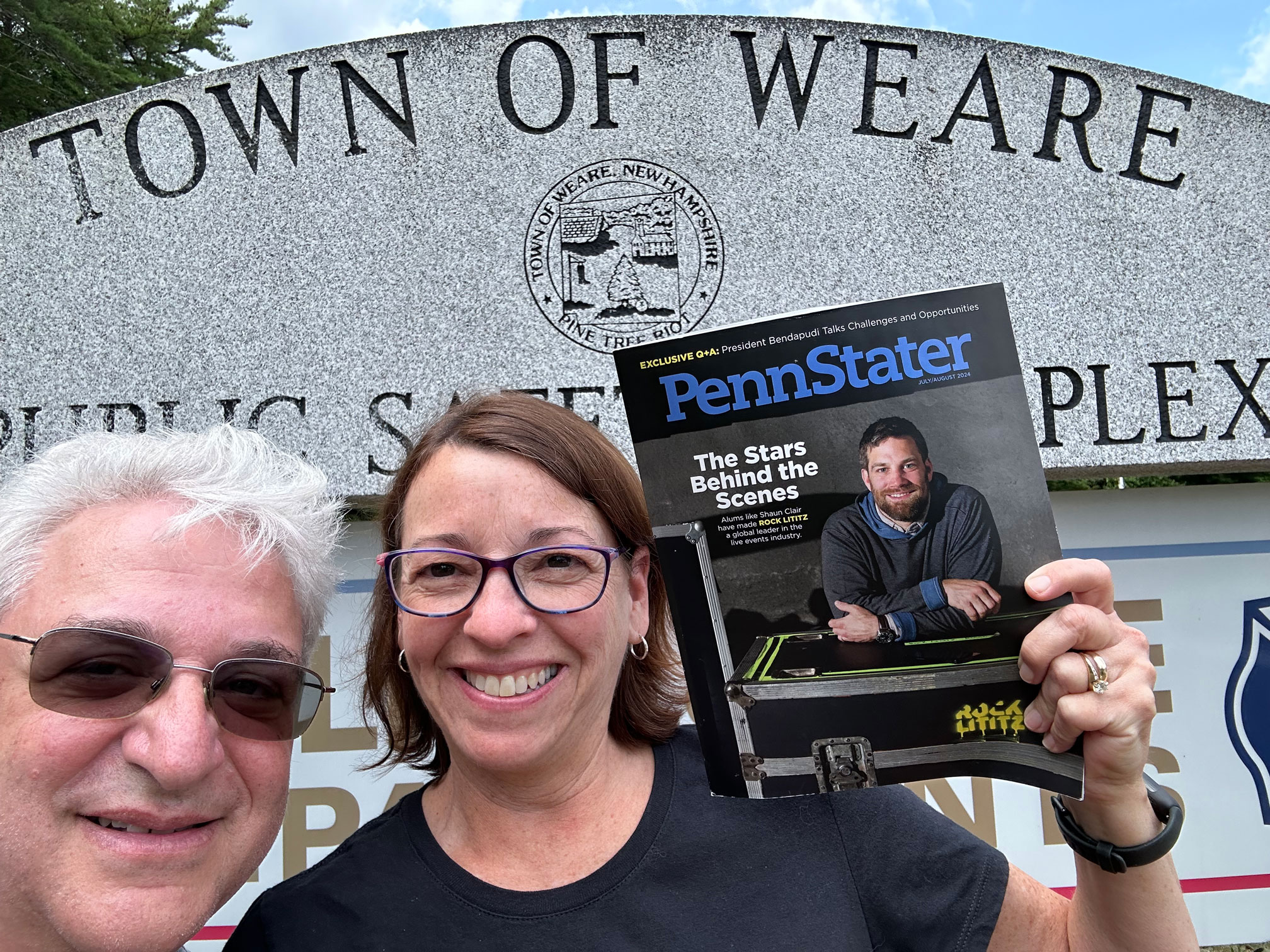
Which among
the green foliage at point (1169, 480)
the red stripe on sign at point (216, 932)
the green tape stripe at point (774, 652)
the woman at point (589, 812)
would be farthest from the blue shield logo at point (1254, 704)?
the red stripe on sign at point (216, 932)

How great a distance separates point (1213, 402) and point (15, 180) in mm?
3951

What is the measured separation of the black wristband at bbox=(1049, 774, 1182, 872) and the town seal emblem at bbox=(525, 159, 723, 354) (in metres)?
1.96

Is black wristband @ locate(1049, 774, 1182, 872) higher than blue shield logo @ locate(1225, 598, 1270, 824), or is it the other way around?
black wristband @ locate(1049, 774, 1182, 872)

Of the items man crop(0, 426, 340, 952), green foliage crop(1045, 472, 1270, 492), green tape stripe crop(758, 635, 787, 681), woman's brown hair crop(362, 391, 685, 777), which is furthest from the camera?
green foliage crop(1045, 472, 1270, 492)

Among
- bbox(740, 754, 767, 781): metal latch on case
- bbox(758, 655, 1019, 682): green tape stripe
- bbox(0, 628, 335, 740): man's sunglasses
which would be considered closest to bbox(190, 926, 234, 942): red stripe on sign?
bbox(0, 628, 335, 740): man's sunglasses

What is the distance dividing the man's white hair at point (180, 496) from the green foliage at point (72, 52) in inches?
234

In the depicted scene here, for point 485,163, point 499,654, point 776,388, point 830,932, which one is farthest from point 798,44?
point 830,932

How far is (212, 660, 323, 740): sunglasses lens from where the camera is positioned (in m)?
1.14

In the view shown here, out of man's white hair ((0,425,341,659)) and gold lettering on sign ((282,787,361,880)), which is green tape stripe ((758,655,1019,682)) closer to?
man's white hair ((0,425,341,659))

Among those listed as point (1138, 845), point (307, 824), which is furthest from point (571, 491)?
point (307, 824)

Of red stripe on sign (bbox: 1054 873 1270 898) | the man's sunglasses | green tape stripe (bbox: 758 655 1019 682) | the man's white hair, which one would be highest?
the man's white hair

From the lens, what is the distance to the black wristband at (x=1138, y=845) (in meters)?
1.16

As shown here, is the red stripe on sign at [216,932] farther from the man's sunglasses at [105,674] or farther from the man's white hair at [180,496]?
the man's sunglasses at [105,674]

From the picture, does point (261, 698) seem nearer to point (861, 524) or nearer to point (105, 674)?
point (105, 674)
